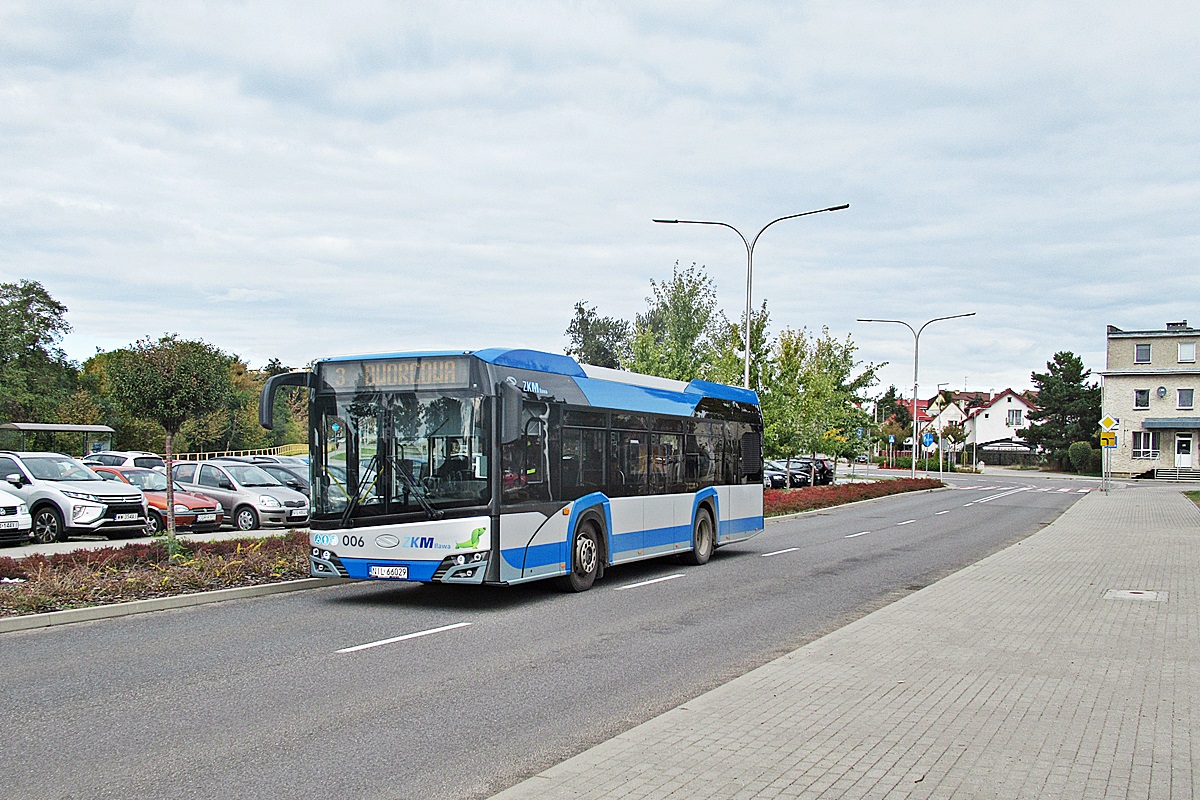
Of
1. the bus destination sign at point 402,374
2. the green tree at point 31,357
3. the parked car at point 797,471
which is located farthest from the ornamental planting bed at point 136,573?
the green tree at point 31,357

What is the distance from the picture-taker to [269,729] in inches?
253

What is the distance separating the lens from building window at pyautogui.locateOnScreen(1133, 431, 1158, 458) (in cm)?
7388

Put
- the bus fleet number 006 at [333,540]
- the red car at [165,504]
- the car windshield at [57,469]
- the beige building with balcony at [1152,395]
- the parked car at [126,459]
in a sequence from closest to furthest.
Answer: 1. the bus fleet number 006 at [333,540]
2. the car windshield at [57,469]
3. the red car at [165,504]
4. the parked car at [126,459]
5. the beige building with balcony at [1152,395]

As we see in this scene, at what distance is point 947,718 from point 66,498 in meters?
17.0

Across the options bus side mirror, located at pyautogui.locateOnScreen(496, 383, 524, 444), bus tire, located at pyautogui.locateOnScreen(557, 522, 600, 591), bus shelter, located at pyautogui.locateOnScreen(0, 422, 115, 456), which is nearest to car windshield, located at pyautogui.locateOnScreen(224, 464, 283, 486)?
bus tire, located at pyautogui.locateOnScreen(557, 522, 600, 591)

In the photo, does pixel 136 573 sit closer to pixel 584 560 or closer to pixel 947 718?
pixel 584 560

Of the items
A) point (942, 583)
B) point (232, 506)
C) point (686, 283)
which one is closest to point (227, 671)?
point (942, 583)

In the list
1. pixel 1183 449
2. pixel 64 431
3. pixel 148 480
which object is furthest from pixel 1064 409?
pixel 148 480

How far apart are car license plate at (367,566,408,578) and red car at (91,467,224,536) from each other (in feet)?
34.5

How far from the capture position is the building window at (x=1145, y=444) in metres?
73.9

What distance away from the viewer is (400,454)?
37.4 feet

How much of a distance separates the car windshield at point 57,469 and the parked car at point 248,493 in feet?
10.9

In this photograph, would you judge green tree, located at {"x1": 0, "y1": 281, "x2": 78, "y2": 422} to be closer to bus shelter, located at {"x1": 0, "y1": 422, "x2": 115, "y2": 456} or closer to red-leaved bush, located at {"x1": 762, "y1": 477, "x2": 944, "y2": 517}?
bus shelter, located at {"x1": 0, "y1": 422, "x2": 115, "y2": 456}

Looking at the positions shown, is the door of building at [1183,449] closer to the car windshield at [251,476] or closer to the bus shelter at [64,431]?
the car windshield at [251,476]
